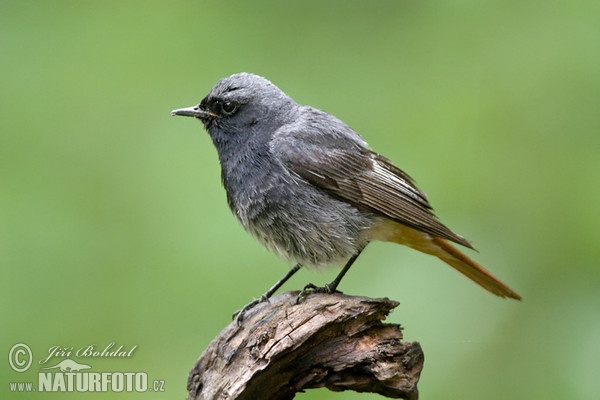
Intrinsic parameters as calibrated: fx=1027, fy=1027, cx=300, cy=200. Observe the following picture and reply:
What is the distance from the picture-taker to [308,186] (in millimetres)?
5648

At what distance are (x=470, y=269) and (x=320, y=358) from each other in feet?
4.50

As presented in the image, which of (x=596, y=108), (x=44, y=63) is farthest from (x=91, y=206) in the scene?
(x=596, y=108)

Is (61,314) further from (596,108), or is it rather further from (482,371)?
(596,108)

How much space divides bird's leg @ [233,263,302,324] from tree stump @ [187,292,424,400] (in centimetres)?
29

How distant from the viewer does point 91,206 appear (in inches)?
239

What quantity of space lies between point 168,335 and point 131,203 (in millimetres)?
904

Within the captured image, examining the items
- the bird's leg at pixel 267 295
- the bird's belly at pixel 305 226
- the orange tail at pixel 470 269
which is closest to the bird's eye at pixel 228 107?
the bird's belly at pixel 305 226

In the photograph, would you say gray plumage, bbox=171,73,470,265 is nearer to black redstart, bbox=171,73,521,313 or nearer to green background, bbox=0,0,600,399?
black redstart, bbox=171,73,521,313

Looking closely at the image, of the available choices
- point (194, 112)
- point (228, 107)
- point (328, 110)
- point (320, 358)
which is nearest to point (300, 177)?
point (228, 107)

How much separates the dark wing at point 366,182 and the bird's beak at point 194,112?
1.81ft

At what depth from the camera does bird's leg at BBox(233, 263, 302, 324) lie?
208 inches

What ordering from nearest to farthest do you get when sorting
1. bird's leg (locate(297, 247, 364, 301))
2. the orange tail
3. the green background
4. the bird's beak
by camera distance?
bird's leg (locate(297, 247, 364, 301)), the green background, the orange tail, the bird's beak

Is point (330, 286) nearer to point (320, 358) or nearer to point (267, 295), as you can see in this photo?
point (267, 295)

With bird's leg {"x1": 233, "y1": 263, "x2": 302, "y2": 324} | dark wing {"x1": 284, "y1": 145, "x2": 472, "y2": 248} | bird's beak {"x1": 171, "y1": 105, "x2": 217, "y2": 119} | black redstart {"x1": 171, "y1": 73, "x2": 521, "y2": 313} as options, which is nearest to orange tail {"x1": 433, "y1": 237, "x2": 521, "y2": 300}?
black redstart {"x1": 171, "y1": 73, "x2": 521, "y2": 313}
